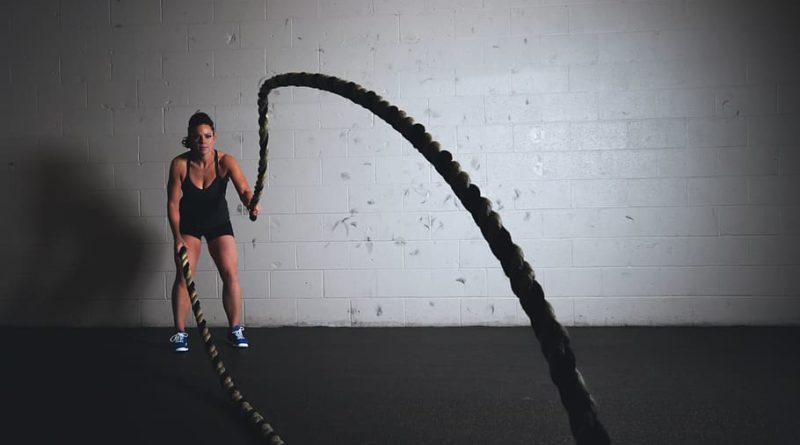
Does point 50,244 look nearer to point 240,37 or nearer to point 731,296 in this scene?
point 240,37

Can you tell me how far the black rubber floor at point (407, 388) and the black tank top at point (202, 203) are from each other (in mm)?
731

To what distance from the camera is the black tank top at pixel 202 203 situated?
3.27 metres

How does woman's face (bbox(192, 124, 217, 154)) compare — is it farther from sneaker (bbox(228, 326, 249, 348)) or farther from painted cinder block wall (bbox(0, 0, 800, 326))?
sneaker (bbox(228, 326, 249, 348))

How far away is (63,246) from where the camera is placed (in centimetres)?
407

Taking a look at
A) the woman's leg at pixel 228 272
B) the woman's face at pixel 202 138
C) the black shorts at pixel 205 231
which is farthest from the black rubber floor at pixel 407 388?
the woman's face at pixel 202 138

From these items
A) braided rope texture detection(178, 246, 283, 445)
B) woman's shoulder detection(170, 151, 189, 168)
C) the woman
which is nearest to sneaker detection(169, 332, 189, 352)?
the woman

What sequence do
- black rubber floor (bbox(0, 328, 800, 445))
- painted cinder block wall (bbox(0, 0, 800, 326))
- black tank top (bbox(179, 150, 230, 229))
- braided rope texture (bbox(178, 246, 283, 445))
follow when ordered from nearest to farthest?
braided rope texture (bbox(178, 246, 283, 445)) < black rubber floor (bbox(0, 328, 800, 445)) < black tank top (bbox(179, 150, 230, 229)) < painted cinder block wall (bbox(0, 0, 800, 326))

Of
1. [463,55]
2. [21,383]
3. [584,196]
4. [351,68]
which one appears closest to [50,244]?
[21,383]

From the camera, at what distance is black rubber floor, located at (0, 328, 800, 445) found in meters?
1.91

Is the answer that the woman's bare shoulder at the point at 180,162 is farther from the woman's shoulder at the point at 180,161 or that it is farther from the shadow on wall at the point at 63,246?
the shadow on wall at the point at 63,246

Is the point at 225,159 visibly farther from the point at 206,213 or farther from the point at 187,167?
the point at 206,213

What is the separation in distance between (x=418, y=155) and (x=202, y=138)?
135 centimetres

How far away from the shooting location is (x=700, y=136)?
3656 mm

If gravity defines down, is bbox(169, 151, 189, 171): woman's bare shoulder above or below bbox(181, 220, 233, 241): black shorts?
above
